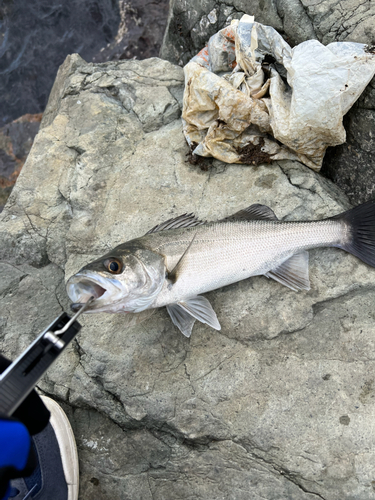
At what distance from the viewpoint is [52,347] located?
223cm

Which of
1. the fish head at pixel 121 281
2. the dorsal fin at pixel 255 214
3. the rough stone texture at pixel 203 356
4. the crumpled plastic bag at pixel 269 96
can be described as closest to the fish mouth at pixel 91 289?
the fish head at pixel 121 281

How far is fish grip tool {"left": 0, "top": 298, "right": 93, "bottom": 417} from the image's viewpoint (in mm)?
1950

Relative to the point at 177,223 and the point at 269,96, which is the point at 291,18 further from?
the point at 177,223

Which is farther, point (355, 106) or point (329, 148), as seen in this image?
point (329, 148)

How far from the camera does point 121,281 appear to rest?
2.99 metres

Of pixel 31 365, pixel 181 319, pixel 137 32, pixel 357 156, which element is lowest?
pixel 357 156

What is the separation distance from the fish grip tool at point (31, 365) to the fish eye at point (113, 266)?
24.8 inches

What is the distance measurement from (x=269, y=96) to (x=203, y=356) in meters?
2.96

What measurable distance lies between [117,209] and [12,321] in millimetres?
1548

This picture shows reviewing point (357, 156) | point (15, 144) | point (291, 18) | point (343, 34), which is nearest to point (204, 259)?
point (357, 156)

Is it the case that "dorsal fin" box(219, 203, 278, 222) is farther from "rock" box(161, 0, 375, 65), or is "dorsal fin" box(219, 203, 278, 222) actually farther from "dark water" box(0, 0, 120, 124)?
"dark water" box(0, 0, 120, 124)

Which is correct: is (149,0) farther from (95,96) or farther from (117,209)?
(117,209)

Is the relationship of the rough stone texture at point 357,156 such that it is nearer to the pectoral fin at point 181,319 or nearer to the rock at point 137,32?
the pectoral fin at point 181,319

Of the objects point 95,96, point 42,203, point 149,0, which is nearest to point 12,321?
point 42,203
